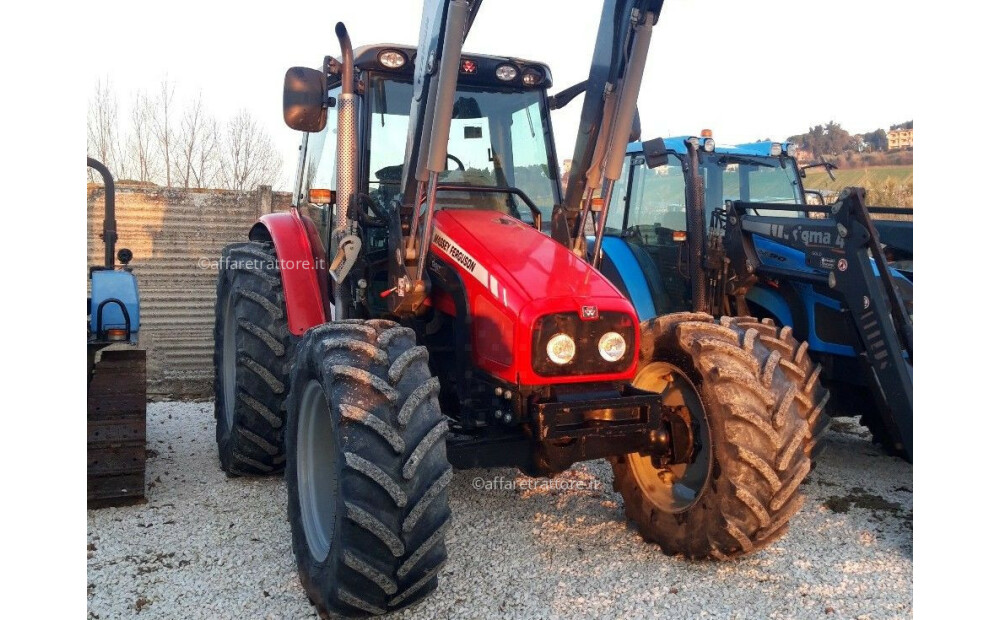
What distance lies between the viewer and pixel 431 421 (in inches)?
115

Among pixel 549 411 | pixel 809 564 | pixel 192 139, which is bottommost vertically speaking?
pixel 809 564

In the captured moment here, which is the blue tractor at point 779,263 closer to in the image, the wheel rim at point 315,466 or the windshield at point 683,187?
the windshield at point 683,187

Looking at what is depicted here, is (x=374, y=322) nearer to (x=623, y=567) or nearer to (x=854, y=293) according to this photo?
(x=623, y=567)

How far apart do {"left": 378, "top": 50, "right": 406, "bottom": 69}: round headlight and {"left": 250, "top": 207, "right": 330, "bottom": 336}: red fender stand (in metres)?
1.19

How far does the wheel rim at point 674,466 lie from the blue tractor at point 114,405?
110 inches

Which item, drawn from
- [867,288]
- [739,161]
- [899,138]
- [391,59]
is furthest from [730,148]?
[899,138]

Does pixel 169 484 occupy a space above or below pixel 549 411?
below

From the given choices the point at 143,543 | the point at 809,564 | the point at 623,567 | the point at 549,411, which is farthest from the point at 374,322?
the point at 809,564

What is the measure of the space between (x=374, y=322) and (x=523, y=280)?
0.63m

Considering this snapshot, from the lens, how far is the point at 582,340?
3266 mm

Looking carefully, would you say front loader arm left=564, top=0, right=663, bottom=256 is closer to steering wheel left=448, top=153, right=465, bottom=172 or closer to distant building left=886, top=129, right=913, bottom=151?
steering wheel left=448, top=153, right=465, bottom=172

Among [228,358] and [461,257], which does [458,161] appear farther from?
[228,358]

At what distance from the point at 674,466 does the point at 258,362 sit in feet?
7.78

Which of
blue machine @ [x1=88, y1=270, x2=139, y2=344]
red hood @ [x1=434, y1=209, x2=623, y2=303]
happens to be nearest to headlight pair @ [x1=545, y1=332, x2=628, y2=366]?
red hood @ [x1=434, y1=209, x2=623, y2=303]
